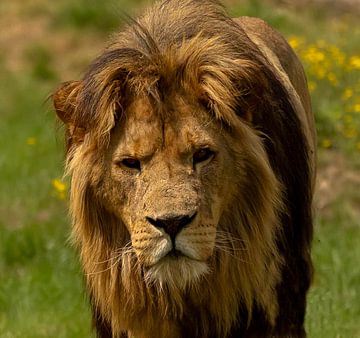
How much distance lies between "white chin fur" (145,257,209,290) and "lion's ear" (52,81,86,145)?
0.58 metres

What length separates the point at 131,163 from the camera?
4.20 m

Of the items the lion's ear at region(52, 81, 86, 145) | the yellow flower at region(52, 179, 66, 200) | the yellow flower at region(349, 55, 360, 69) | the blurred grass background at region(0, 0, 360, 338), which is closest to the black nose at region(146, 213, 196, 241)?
the lion's ear at region(52, 81, 86, 145)

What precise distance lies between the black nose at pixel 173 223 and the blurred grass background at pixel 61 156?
890 millimetres

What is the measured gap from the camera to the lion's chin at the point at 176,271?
404cm

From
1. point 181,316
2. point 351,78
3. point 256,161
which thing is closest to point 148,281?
point 181,316

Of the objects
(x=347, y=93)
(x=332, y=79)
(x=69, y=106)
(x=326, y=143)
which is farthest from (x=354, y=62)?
(x=69, y=106)

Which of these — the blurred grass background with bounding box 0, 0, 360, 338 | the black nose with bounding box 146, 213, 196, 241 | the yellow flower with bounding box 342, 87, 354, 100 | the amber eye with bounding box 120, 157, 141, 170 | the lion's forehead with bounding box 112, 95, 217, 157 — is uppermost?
the lion's forehead with bounding box 112, 95, 217, 157

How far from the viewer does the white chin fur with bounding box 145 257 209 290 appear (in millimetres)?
4055

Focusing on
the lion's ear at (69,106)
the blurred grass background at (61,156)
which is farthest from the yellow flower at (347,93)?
the lion's ear at (69,106)

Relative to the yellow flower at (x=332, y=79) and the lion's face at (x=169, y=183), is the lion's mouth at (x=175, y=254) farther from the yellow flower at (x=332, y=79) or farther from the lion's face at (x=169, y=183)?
the yellow flower at (x=332, y=79)

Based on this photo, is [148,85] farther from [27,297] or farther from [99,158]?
[27,297]

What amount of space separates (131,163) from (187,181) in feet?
0.80

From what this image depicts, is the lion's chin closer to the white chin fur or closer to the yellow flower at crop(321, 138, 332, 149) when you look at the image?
the white chin fur

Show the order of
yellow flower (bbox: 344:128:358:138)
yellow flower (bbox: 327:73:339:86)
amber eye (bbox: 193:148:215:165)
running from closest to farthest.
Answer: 1. amber eye (bbox: 193:148:215:165)
2. yellow flower (bbox: 344:128:358:138)
3. yellow flower (bbox: 327:73:339:86)
